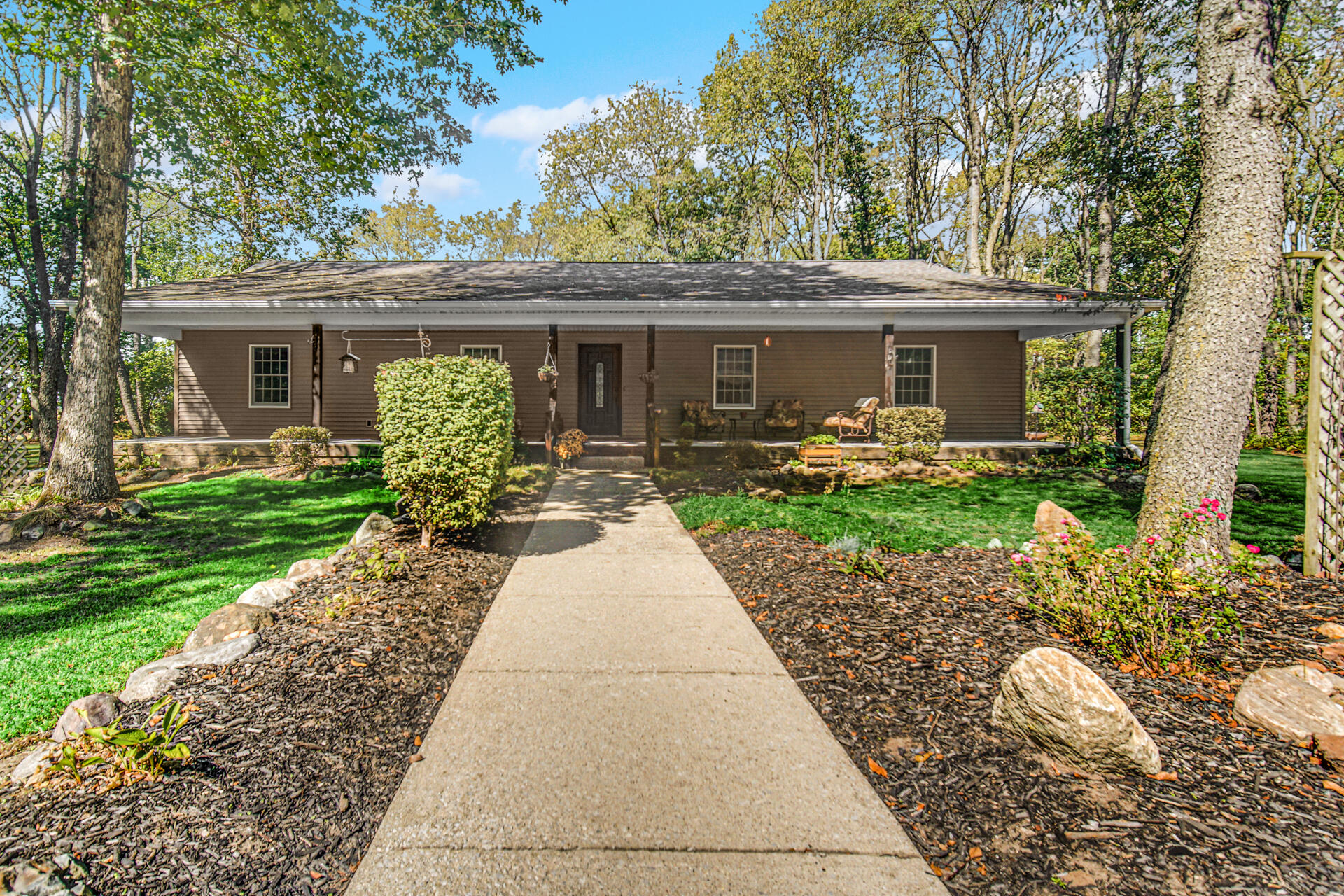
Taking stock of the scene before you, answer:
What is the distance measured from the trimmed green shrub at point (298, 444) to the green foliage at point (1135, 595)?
11009 mm

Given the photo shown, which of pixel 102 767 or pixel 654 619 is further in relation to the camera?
pixel 654 619

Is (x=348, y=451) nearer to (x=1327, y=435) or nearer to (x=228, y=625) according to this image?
(x=228, y=625)

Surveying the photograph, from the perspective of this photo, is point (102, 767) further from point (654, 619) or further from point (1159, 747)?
point (1159, 747)

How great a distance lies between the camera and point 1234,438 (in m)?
4.14

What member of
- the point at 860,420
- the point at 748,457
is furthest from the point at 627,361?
the point at 860,420

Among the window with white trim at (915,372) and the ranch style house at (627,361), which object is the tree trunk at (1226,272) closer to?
the ranch style house at (627,361)

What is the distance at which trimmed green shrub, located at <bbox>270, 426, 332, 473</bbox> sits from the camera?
10.4 metres

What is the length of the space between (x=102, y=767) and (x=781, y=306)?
9.84m

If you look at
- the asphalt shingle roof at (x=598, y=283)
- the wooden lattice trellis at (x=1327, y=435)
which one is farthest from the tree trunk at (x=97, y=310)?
the wooden lattice trellis at (x=1327, y=435)

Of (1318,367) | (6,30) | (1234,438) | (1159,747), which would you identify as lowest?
(1159,747)

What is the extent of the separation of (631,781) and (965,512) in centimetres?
636

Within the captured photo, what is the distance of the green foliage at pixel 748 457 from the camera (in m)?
10.7

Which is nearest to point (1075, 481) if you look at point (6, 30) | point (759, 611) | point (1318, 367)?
point (1318, 367)

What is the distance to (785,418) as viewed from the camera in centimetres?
1298
